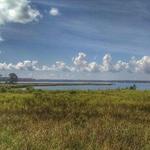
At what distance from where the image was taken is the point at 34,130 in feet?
42.4

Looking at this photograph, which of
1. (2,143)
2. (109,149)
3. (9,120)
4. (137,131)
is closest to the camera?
(109,149)

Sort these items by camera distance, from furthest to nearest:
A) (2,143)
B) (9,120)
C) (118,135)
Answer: (9,120), (118,135), (2,143)

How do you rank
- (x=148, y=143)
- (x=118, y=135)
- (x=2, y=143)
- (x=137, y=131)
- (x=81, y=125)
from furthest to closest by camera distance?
(x=81, y=125), (x=137, y=131), (x=118, y=135), (x=148, y=143), (x=2, y=143)

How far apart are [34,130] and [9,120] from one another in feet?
12.7

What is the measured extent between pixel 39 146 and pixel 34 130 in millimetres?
2550

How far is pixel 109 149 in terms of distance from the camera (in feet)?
Result: 32.9

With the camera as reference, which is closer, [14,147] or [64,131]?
[14,147]

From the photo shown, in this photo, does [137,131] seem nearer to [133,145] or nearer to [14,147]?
[133,145]

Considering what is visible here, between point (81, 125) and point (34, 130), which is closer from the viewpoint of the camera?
point (34, 130)

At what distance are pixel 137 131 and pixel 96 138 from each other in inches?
95.6

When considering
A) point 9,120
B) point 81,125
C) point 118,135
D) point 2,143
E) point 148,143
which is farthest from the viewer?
point 9,120

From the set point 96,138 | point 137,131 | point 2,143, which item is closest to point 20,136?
point 2,143

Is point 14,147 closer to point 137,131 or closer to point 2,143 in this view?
point 2,143

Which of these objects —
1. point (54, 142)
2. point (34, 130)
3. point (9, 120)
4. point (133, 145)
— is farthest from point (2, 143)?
point (9, 120)
